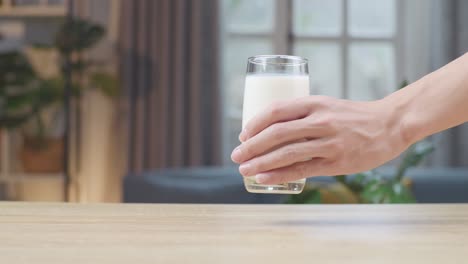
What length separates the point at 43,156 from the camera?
3.52 metres

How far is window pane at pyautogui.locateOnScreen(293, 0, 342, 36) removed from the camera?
13.8ft

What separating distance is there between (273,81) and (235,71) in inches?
126

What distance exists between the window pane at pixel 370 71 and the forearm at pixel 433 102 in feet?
11.3

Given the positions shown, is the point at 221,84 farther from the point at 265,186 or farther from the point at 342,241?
the point at 342,241

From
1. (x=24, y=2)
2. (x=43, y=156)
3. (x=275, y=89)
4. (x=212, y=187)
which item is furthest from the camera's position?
(x=24, y=2)

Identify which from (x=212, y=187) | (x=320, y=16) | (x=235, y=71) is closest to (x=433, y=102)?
(x=212, y=187)

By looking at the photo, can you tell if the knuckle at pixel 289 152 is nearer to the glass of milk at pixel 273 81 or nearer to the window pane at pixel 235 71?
the glass of milk at pixel 273 81

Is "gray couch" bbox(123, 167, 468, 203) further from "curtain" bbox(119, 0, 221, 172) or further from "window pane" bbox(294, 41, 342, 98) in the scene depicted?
"window pane" bbox(294, 41, 342, 98)

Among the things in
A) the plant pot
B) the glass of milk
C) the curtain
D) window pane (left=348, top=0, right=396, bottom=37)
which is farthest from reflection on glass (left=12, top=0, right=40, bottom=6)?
the glass of milk

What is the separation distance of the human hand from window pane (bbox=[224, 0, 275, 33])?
341cm

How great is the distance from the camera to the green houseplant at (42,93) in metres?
3.47

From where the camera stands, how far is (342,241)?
591 millimetres

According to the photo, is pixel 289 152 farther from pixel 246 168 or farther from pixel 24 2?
pixel 24 2

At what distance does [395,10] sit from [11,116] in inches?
98.8
